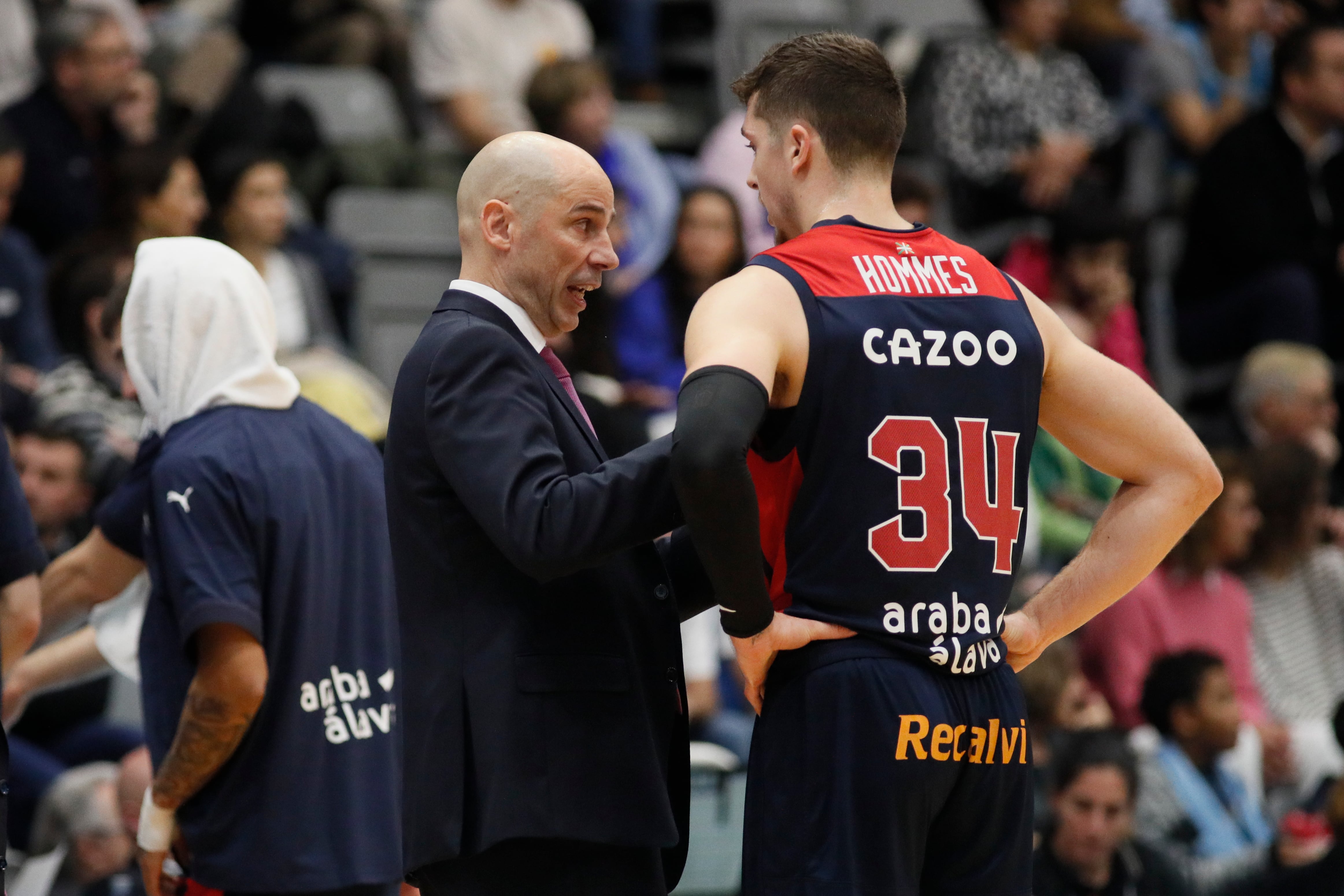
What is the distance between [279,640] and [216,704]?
21 cm

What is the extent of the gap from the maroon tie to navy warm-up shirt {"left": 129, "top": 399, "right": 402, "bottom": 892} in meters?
0.79

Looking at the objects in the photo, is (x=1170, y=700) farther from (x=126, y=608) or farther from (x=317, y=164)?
(x=317, y=164)

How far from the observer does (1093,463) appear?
135 inches

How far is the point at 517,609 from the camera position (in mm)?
3064

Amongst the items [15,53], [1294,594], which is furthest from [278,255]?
[1294,594]

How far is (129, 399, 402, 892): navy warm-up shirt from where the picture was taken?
3.73 m

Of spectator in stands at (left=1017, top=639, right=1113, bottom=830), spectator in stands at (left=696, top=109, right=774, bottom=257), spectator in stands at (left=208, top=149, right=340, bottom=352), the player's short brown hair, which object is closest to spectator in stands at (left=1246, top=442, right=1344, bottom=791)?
spectator in stands at (left=1017, top=639, right=1113, bottom=830)

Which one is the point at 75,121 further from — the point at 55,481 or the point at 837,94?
the point at 837,94

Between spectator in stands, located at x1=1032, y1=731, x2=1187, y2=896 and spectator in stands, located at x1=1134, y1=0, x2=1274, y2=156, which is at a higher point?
spectator in stands, located at x1=1134, y1=0, x2=1274, y2=156

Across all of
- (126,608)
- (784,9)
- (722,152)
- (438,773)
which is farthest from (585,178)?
(784,9)

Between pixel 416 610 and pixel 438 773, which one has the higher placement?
pixel 416 610

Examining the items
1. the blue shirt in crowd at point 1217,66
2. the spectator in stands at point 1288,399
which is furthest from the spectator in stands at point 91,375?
the blue shirt in crowd at point 1217,66

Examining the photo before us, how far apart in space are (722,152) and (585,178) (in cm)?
566

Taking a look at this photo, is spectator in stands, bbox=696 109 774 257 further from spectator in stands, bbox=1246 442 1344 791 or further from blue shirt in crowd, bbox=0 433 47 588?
blue shirt in crowd, bbox=0 433 47 588
